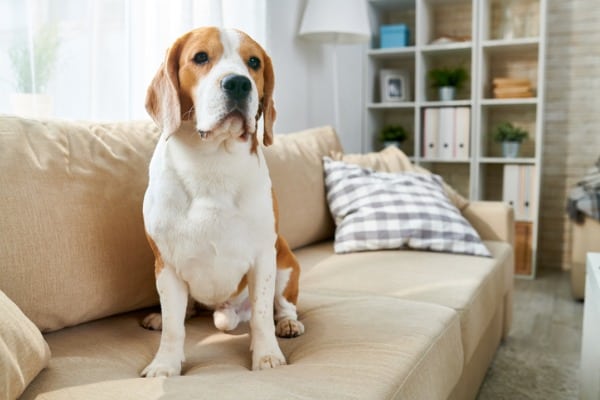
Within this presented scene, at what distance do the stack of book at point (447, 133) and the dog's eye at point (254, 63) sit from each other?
8.80ft

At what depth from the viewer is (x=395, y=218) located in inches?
84.7

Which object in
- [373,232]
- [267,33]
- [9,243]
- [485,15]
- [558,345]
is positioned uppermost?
[485,15]

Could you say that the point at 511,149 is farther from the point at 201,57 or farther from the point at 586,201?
the point at 201,57

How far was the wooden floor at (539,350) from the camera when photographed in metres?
1.94

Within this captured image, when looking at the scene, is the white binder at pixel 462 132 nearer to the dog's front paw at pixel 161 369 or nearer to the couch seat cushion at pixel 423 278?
the couch seat cushion at pixel 423 278

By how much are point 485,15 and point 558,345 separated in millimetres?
2082

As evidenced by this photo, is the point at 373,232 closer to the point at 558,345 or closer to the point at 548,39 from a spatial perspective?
the point at 558,345

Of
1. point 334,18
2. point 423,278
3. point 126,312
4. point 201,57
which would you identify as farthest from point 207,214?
point 334,18

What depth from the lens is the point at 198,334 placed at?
52.9 inches

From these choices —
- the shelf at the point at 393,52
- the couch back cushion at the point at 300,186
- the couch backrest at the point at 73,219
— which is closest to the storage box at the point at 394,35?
the shelf at the point at 393,52

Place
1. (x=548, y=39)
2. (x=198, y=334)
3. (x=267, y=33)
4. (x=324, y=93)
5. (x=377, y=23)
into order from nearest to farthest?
(x=198, y=334) < (x=267, y=33) < (x=324, y=93) < (x=548, y=39) < (x=377, y=23)

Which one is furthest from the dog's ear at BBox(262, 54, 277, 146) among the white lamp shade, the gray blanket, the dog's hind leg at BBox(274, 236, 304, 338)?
the gray blanket

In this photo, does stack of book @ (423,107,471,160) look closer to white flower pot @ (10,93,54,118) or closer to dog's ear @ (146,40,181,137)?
white flower pot @ (10,93,54,118)

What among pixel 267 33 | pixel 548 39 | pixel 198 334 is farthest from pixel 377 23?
pixel 198 334
